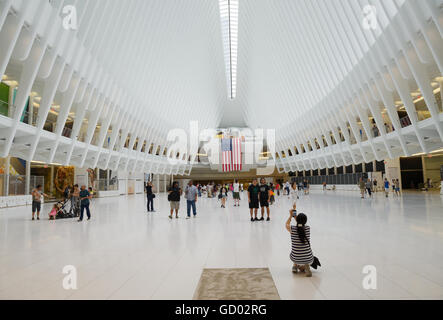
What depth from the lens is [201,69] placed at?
96.8 ft

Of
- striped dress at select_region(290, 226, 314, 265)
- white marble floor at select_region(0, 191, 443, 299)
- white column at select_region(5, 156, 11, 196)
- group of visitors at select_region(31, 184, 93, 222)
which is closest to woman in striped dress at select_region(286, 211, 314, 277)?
striped dress at select_region(290, 226, 314, 265)

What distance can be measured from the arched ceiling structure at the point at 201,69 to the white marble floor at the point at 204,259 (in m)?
6.79

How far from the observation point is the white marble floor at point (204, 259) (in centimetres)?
330

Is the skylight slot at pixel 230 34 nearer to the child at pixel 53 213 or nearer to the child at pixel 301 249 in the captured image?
the child at pixel 53 213

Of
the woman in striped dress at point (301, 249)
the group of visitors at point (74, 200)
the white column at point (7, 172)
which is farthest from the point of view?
the white column at point (7, 172)

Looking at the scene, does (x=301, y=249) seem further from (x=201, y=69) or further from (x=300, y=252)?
(x=201, y=69)

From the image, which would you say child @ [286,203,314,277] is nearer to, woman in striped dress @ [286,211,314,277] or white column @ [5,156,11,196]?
woman in striped dress @ [286,211,314,277]

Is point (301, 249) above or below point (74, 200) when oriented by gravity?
below

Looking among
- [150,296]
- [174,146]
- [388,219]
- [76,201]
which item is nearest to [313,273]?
[150,296]

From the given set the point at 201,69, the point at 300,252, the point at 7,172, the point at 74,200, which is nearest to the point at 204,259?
the point at 300,252

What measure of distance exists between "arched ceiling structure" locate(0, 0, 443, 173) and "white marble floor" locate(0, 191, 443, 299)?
6794 mm

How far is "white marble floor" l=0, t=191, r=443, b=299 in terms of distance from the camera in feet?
10.8

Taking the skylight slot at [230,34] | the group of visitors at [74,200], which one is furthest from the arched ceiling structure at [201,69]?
the group of visitors at [74,200]

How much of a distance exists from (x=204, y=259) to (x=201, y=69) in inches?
1073
